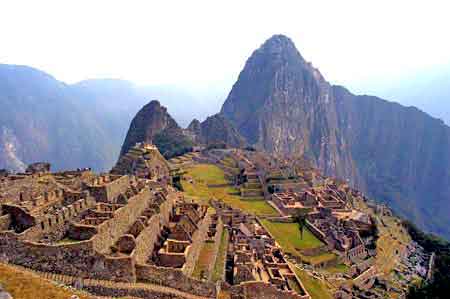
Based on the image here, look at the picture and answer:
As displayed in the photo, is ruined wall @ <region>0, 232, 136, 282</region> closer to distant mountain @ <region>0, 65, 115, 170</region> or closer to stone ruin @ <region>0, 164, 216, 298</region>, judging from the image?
stone ruin @ <region>0, 164, 216, 298</region>

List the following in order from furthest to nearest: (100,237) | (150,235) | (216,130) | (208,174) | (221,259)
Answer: (216,130), (208,174), (221,259), (150,235), (100,237)

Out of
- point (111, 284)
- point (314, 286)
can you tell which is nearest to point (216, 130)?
point (314, 286)

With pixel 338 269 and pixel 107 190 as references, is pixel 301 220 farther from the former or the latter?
pixel 107 190

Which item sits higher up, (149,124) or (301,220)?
(149,124)

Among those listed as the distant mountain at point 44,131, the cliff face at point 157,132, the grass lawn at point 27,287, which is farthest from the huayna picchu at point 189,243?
the distant mountain at point 44,131

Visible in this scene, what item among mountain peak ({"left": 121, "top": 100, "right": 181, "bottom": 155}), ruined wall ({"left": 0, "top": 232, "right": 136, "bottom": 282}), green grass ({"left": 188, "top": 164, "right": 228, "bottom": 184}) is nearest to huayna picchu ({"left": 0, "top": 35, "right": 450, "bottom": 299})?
ruined wall ({"left": 0, "top": 232, "right": 136, "bottom": 282})

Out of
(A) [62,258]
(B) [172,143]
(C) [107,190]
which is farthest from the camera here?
(B) [172,143]

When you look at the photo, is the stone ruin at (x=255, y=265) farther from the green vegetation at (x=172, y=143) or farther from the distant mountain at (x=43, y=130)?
the distant mountain at (x=43, y=130)
